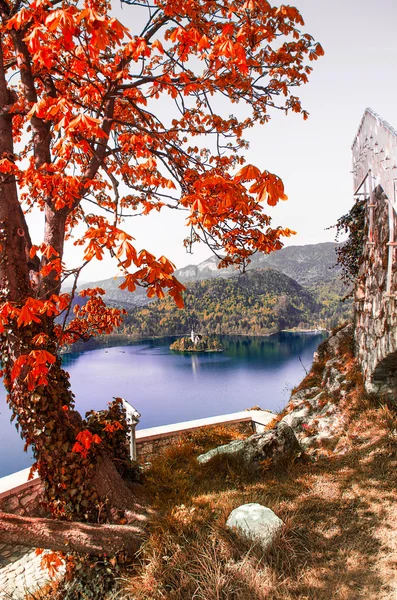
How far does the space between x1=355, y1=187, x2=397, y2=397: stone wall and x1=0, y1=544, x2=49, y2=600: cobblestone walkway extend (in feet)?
14.1

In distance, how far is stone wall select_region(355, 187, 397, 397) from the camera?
373 centimetres

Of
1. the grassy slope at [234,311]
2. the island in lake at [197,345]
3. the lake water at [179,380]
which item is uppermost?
the grassy slope at [234,311]

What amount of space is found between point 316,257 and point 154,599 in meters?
175

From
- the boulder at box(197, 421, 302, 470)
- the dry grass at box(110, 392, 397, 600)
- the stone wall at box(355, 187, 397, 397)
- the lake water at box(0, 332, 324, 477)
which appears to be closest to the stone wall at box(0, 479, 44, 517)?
the dry grass at box(110, 392, 397, 600)

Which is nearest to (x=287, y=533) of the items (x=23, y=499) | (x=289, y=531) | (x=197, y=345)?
(x=289, y=531)

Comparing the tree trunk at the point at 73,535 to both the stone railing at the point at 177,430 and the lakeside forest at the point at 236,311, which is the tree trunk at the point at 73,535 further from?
the lakeside forest at the point at 236,311

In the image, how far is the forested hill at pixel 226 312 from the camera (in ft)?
247

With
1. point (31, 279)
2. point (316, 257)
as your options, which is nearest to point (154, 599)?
point (31, 279)

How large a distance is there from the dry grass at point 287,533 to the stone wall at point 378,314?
18.4 inches

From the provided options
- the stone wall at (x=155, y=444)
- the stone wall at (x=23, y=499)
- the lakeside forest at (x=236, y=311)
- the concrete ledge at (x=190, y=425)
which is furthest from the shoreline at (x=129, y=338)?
Result: the stone wall at (x=23, y=499)

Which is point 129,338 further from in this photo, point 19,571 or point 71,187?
point 71,187

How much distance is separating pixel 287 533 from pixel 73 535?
5.72 ft

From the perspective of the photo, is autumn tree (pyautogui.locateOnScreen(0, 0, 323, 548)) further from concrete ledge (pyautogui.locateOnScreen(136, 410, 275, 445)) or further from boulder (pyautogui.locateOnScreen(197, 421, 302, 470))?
concrete ledge (pyautogui.locateOnScreen(136, 410, 275, 445))

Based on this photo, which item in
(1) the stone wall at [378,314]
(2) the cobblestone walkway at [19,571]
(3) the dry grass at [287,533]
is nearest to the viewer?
(3) the dry grass at [287,533]
